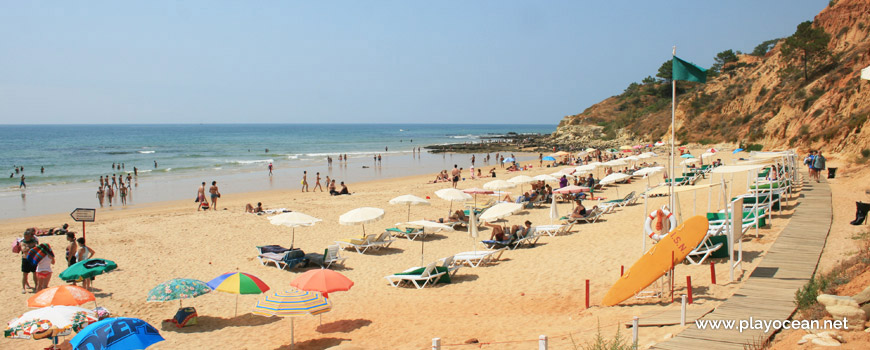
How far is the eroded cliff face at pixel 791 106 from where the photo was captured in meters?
25.2

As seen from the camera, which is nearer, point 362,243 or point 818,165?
point 362,243

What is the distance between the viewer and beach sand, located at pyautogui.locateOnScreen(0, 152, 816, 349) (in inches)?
322

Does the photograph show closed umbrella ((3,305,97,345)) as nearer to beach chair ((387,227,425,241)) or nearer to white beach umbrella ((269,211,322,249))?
white beach umbrella ((269,211,322,249))

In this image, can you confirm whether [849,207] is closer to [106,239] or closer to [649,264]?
[649,264]

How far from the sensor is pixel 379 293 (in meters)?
11.0

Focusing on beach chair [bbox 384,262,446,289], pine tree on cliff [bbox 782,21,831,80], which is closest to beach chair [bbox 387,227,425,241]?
beach chair [bbox 384,262,446,289]

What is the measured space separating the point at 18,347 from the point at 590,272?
32.5 feet

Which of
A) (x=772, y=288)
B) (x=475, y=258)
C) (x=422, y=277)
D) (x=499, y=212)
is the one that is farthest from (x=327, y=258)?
(x=772, y=288)

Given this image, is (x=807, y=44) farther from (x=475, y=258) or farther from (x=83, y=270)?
(x=83, y=270)

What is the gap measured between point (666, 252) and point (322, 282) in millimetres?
5374

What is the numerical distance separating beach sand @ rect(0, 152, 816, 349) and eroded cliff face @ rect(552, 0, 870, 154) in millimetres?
10465

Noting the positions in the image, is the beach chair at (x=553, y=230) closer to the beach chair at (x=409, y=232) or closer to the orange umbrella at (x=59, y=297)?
the beach chair at (x=409, y=232)

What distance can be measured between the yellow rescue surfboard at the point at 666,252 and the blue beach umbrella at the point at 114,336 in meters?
6.69

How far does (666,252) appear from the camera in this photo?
303 inches
